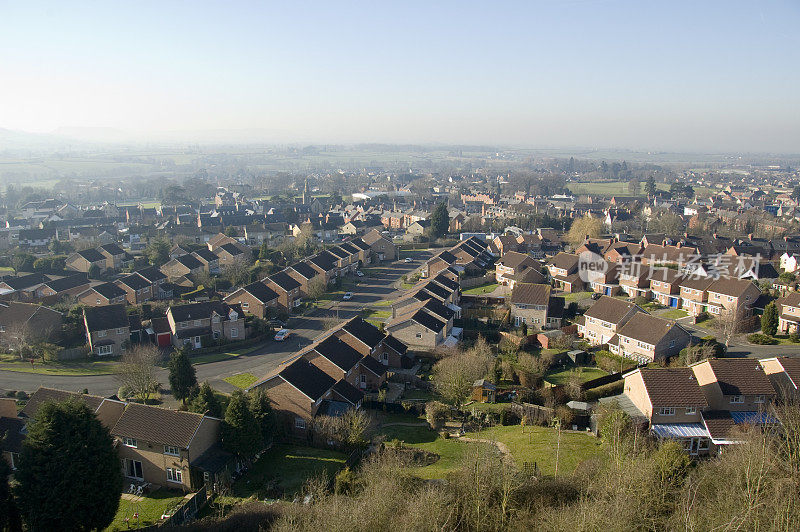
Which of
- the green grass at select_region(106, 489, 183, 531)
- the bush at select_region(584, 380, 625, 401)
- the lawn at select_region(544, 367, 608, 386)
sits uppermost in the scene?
the bush at select_region(584, 380, 625, 401)

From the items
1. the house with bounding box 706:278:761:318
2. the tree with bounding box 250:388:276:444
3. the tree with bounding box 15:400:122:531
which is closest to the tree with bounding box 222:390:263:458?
the tree with bounding box 250:388:276:444

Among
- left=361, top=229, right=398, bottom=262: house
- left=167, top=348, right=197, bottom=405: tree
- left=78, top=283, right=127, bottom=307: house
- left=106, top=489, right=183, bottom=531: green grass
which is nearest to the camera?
left=106, top=489, right=183, bottom=531: green grass

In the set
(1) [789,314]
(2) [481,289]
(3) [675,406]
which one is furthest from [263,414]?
(1) [789,314]

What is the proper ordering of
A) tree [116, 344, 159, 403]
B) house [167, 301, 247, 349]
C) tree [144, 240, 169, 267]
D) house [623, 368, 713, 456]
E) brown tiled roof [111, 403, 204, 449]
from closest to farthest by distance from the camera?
brown tiled roof [111, 403, 204, 449], house [623, 368, 713, 456], tree [116, 344, 159, 403], house [167, 301, 247, 349], tree [144, 240, 169, 267]

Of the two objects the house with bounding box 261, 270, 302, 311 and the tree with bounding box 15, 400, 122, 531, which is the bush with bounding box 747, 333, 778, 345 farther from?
the tree with bounding box 15, 400, 122, 531

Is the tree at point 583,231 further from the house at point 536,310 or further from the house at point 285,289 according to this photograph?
the house at point 285,289

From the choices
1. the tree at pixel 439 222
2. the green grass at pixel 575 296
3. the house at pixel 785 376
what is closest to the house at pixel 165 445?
the house at pixel 785 376

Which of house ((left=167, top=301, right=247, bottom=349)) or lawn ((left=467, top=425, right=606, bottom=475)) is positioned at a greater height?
house ((left=167, top=301, right=247, bottom=349))
